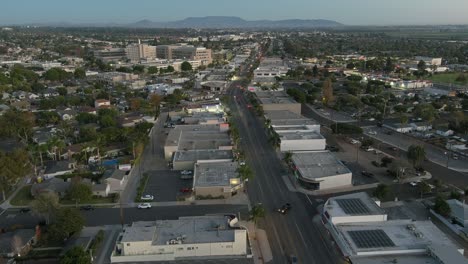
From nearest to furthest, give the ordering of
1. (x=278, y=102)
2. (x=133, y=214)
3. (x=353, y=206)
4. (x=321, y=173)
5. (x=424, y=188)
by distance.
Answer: (x=353, y=206) → (x=133, y=214) → (x=424, y=188) → (x=321, y=173) → (x=278, y=102)

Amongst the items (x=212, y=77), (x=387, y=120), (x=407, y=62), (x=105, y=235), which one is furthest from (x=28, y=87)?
(x=407, y=62)

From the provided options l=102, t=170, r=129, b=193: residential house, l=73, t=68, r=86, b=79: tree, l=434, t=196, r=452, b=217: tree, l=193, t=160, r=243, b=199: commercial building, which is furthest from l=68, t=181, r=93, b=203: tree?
l=73, t=68, r=86, b=79: tree

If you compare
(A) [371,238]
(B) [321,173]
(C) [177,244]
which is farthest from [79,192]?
(A) [371,238]

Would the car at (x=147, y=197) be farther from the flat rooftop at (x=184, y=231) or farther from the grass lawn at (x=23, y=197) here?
the grass lawn at (x=23, y=197)

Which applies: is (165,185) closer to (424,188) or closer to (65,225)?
(65,225)

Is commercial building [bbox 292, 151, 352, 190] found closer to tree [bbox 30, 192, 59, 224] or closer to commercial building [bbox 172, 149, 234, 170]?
commercial building [bbox 172, 149, 234, 170]

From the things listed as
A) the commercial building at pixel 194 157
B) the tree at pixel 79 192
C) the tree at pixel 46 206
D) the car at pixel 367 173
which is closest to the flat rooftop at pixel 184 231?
the tree at pixel 46 206

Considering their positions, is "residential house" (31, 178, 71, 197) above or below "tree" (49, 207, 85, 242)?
below
